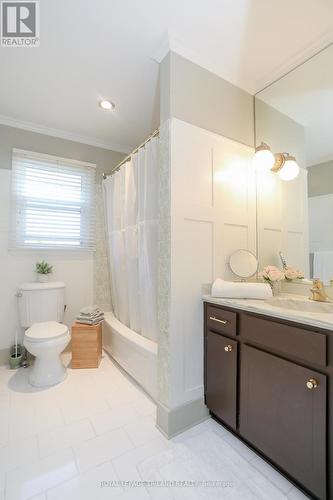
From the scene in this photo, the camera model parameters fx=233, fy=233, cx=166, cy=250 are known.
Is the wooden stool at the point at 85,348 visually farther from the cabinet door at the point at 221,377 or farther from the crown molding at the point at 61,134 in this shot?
the crown molding at the point at 61,134

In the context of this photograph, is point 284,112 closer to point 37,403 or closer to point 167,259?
point 167,259

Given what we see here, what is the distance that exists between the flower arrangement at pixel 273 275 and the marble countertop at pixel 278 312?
0.58 ft

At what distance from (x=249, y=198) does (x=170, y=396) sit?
4.89ft

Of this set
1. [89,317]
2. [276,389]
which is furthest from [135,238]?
[276,389]

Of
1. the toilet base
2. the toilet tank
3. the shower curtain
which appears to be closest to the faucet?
the shower curtain

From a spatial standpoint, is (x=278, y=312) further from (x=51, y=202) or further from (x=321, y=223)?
(x=51, y=202)

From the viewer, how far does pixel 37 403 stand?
5.57 ft

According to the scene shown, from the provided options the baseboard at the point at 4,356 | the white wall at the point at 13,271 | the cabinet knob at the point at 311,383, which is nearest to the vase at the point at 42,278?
the white wall at the point at 13,271

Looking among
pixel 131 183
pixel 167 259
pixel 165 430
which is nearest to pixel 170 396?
pixel 165 430

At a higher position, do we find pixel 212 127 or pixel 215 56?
pixel 215 56

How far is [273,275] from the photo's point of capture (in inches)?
62.4

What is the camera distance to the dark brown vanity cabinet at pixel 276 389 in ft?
3.16

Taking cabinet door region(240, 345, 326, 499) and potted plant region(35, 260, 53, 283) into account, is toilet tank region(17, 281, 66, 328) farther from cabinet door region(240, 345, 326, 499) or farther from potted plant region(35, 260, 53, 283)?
cabinet door region(240, 345, 326, 499)

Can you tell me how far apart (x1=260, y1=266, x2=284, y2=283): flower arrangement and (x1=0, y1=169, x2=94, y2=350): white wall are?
6.48ft
